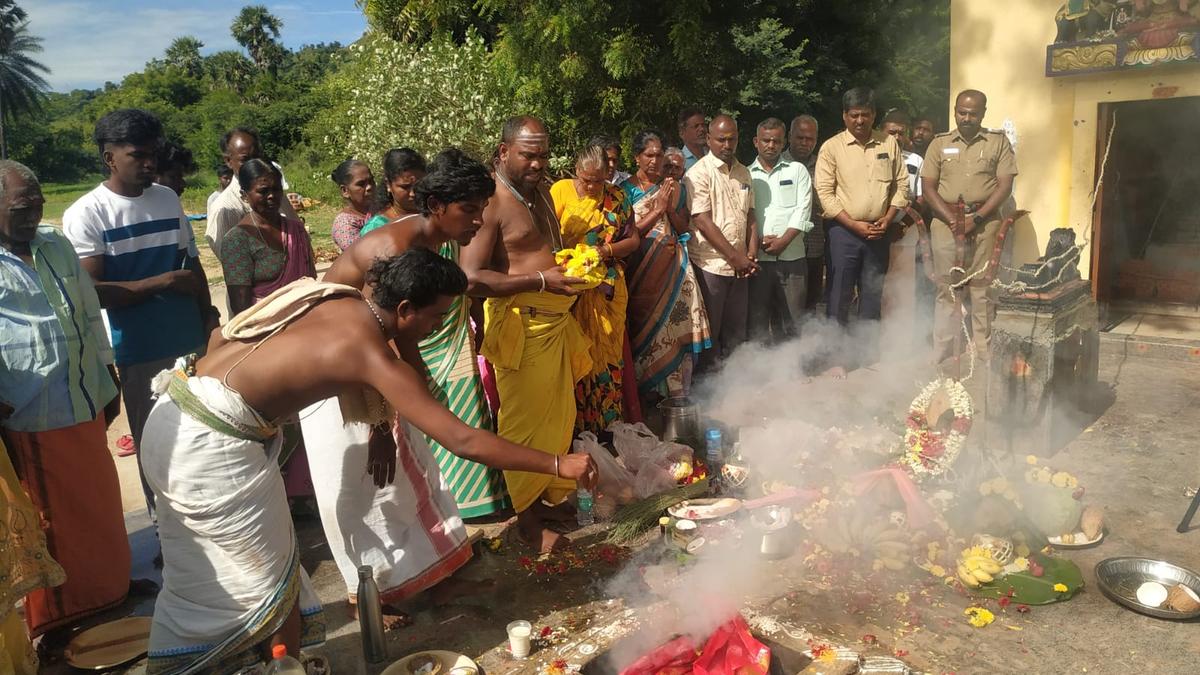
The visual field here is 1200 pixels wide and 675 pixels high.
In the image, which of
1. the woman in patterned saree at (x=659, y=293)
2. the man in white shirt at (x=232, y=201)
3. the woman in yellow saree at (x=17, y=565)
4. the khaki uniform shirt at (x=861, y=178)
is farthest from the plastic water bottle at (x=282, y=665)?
the khaki uniform shirt at (x=861, y=178)

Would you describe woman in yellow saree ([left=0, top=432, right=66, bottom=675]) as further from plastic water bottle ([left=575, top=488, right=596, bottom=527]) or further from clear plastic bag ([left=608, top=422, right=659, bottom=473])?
clear plastic bag ([left=608, top=422, right=659, bottom=473])

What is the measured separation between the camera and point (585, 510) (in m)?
4.88

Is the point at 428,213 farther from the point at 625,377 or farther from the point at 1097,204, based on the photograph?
the point at 1097,204

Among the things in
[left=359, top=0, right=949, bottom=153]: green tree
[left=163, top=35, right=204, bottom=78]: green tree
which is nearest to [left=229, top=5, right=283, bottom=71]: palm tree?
[left=163, top=35, right=204, bottom=78]: green tree

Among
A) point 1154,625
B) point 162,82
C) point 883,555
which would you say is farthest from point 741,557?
point 162,82

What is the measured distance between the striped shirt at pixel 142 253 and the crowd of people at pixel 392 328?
1 cm

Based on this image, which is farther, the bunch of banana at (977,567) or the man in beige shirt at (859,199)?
the man in beige shirt at (859,199)

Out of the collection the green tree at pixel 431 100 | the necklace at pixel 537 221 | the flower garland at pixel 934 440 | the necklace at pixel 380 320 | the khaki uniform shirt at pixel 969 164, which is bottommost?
the flower garland at pixel 934 440

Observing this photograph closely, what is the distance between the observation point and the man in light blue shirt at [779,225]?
7023 mm

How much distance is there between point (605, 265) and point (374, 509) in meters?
2.35

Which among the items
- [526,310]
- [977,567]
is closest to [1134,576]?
[977,567]

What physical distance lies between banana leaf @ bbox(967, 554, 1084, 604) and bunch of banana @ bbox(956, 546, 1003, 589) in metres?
0.04

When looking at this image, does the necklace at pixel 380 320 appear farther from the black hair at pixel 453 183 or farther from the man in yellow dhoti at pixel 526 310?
the man in yellow dhoti at pixel 526 310

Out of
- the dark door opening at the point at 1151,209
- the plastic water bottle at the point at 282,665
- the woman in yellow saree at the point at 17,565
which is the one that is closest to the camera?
the plastic water bottle at the point at 282,665
